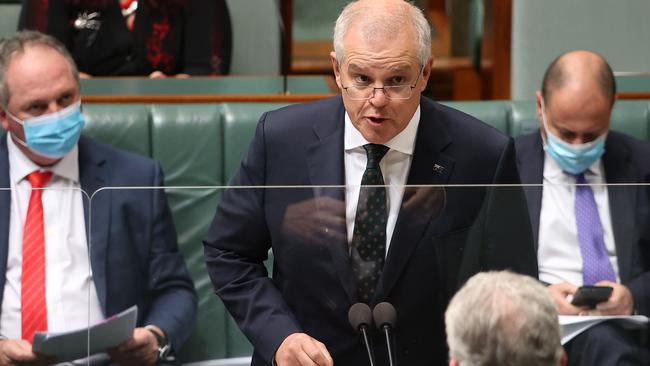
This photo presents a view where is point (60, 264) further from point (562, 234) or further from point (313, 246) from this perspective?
point (562, 234)

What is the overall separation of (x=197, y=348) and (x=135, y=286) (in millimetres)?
122

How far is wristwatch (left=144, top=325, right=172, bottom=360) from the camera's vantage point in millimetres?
1490

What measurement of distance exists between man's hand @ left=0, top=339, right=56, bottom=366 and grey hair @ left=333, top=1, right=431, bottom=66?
2.05 ft

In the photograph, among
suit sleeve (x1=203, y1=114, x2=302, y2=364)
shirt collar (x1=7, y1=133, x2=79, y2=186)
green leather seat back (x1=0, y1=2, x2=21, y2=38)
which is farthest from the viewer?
green leather seat back (x1=0, y1=2, x2=21, y2=38)

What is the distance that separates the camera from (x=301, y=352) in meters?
1.48

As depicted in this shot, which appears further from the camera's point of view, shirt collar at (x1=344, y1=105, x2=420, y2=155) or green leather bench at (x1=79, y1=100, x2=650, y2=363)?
green leather bench at (x1=79, y1=100, x2=650, y2=363)

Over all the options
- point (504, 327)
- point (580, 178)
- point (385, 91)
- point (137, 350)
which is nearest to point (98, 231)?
point (137, 350)

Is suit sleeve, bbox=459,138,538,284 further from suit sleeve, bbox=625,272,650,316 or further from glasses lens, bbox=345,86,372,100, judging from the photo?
glasses lens, bbox=345,86,372,100

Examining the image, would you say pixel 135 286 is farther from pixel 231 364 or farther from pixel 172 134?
pixel 172 134

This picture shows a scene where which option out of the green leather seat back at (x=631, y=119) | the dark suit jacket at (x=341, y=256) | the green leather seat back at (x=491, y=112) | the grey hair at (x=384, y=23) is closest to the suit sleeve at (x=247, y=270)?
the dark suit jacket at (x=341, y=256)

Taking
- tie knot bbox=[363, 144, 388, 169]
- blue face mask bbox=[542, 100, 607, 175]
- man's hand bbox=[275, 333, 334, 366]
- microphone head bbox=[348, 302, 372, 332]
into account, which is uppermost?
tie knot bbox=[363, 144, 388, 169]

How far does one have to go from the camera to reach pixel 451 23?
4.93 m

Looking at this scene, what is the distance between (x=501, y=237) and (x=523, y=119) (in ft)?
3.69

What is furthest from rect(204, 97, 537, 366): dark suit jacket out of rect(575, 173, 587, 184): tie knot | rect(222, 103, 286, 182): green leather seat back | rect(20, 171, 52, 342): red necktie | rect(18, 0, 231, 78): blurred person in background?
rect(18, 0, 231, 78): blurred person in background
